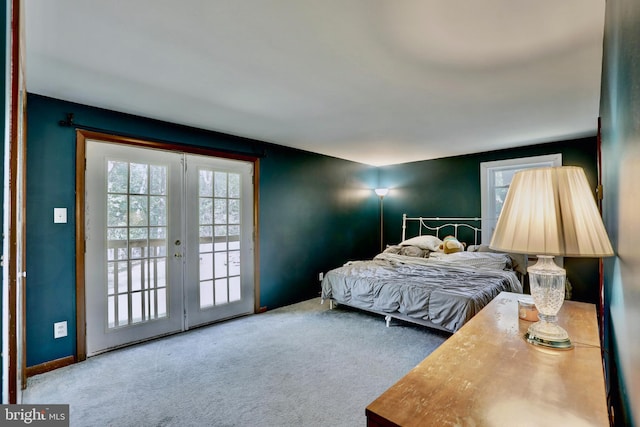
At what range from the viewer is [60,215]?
8.54ft

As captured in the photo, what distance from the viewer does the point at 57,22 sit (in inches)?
63.4

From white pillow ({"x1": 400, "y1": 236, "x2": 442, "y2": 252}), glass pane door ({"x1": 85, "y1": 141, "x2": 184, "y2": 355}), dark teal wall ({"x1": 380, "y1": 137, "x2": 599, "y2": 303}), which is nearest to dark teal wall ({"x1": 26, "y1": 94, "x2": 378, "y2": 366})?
glass pane door ({"x1": 85, "y1": 141, "x2": 184, "y2": 355})

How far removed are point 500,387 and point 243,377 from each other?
203 cm

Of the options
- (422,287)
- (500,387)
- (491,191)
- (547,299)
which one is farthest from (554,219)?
(491,191)

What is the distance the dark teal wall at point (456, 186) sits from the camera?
12.9ft

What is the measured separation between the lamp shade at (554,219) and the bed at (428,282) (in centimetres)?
184

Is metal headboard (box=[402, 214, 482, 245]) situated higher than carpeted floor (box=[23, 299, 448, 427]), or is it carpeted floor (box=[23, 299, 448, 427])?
metal headboard (box=[402, 214, 482, 245])

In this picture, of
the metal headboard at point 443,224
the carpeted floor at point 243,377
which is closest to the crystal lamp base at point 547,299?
the carpeted floor at point 243,377

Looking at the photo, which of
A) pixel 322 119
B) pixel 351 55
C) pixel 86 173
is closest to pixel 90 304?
pixel 86 173

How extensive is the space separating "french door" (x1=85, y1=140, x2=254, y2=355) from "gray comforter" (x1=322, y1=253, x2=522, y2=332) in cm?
136

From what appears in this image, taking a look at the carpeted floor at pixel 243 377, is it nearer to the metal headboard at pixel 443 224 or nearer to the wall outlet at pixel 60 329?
the wall outlet at pixel 60 329

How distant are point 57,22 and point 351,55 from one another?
1635 mm

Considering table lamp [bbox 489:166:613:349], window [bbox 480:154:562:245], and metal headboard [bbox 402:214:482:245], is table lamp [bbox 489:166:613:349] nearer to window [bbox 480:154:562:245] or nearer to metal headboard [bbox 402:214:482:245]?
window [bbox 480:154:562:245]

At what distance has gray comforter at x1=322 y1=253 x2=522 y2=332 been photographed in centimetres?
284
